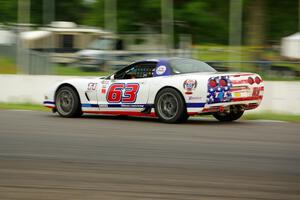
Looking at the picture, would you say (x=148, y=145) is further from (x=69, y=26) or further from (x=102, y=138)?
(x=69, y=26)

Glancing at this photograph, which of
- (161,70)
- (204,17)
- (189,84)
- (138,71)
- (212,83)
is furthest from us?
(204,17)

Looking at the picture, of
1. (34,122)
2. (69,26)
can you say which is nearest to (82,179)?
(34,122)

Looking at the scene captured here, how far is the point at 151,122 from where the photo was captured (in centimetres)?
1260

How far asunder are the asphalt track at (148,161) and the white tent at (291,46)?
23.3 ft

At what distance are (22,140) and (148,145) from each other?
179 cm

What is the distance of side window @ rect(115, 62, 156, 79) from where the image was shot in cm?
1277

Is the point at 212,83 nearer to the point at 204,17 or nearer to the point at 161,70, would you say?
the point at 161,70

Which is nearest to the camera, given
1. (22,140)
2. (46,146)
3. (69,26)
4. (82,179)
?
(82,179)

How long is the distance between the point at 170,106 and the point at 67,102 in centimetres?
254

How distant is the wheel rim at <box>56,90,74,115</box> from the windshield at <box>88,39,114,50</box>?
701cm

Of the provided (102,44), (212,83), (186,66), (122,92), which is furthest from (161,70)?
(102,44)

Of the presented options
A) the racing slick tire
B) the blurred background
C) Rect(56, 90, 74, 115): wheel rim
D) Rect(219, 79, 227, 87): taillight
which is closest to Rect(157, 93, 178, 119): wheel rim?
Rect(219, 79, 227, 87): taillight

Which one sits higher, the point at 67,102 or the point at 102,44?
the point at 102,44

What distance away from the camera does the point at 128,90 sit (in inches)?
504
